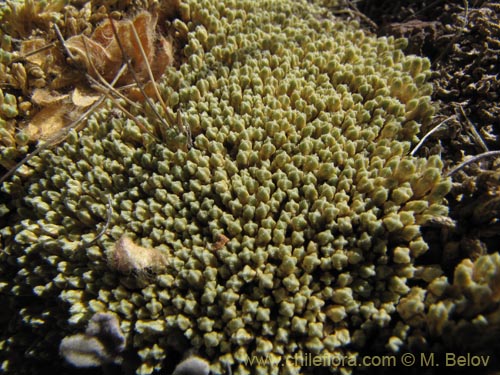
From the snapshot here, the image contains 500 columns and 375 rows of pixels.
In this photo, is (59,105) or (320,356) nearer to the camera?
(320,356)

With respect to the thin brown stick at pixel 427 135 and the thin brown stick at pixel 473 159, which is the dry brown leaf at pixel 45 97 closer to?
the thin brown stick at pixel 427 135

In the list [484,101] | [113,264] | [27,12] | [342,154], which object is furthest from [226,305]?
[27,12]

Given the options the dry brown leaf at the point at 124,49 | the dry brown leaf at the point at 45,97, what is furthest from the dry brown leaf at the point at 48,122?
the dry brown leaf at the point at 124,49

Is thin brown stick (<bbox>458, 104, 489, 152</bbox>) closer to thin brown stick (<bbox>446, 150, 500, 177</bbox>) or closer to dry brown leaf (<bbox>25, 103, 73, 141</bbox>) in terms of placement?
thin brown stick (<bbox>446, 150, 500, 177</bbox>)

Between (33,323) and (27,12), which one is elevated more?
(27,12)

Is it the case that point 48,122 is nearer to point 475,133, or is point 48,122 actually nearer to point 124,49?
point 124,49

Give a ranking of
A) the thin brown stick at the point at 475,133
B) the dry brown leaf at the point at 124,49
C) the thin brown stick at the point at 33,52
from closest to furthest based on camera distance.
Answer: the thin brown stick at the point at 475,133, the thin brown stick at the point at 33,52, the dry brown leaf at the point at 124,49

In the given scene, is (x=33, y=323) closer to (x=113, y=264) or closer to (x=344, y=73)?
(x=113, y=264)

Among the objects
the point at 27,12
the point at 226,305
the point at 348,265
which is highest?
the point at 27,12

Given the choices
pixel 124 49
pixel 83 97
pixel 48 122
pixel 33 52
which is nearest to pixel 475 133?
pixel 124 49

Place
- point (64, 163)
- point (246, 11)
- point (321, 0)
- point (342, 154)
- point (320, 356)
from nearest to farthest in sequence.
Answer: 1. point (320, 356)
2. point (342, 154)
3. point (64, 163)
4. point (246, 11)
5. point (321, 0)

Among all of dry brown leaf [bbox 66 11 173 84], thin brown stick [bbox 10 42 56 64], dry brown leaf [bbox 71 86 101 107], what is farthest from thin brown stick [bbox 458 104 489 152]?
thin brown stick [bbox 10 42 56 64]
